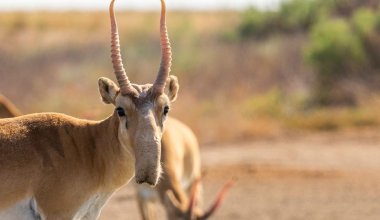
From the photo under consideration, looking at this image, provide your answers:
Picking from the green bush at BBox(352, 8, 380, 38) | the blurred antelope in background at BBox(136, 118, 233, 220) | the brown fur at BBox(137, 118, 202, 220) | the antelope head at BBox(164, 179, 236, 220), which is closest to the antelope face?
the antelope head at BBox(164, 179, 236, 220)

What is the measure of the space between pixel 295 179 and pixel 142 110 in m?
14.1

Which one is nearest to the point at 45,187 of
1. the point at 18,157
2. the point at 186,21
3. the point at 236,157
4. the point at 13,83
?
the point at 18,157

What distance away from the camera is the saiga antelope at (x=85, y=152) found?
31.3ft

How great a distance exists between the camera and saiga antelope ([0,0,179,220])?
9.53m

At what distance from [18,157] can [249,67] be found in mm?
32174

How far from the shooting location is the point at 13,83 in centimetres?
3912

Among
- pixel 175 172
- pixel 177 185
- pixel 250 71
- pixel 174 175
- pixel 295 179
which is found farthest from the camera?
pixel 250 71

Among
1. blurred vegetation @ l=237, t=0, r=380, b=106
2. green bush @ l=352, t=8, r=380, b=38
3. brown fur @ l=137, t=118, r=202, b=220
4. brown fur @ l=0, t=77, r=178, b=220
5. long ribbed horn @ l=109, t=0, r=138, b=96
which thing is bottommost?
blurred vegetation @ l=237, t=0, r=380, b=106

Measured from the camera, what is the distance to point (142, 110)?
31.2 ft

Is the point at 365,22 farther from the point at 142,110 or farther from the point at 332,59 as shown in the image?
the point at 142,110

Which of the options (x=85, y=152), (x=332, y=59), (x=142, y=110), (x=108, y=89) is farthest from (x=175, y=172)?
(x=332, y=59)

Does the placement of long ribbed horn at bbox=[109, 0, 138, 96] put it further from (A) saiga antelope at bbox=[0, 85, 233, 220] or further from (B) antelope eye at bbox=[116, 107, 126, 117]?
(A) saiga antelope at bbox=[0, 85, 233, 220]

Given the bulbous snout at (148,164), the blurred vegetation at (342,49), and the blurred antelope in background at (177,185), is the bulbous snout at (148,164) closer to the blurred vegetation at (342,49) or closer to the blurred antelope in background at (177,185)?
the blurred antelope in background at (177,185)

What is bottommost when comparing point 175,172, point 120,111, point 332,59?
point 332,59
